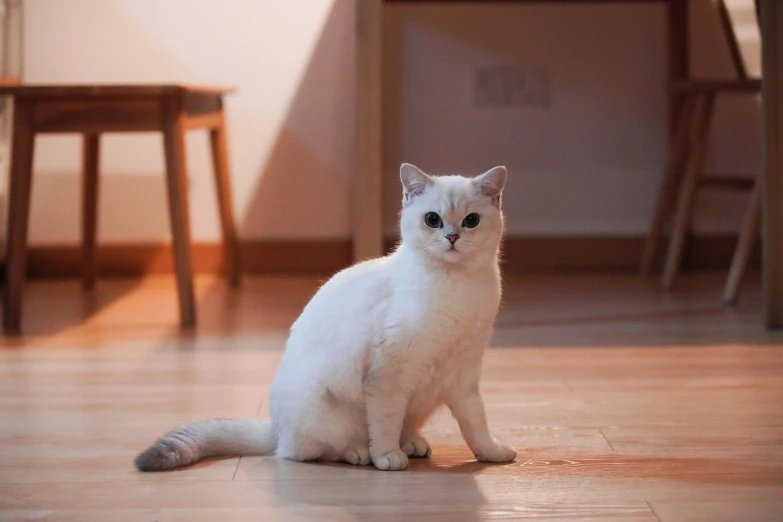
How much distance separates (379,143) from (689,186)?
44.2 inches

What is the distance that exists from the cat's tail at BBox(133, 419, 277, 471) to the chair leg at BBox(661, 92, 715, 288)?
1.85 meters

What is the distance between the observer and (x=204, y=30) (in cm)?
324

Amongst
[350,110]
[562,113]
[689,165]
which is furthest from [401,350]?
[562,113]

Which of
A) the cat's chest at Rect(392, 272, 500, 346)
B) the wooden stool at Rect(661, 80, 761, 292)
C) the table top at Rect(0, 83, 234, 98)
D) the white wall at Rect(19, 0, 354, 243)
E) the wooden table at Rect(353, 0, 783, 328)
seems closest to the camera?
the cat's chest at Rect(392, 272, 500, 346)

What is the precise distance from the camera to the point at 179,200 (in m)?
2.46

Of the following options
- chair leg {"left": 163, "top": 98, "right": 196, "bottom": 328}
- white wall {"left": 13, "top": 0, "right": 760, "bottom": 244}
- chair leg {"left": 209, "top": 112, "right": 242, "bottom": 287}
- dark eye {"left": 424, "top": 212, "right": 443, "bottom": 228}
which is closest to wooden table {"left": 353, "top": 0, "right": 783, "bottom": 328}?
chair leg {"left": 163, "top": 98, "right": 196, "bottom": 328}

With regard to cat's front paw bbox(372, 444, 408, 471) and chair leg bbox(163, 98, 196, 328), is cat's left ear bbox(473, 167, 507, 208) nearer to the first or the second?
cat's front paw bbox(372, 444, 408, 471)

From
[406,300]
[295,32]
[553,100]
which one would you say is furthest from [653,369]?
[295,32]

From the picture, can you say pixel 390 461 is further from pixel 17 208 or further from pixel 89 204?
pixel 89 204

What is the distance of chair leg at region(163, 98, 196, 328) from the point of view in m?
2.44

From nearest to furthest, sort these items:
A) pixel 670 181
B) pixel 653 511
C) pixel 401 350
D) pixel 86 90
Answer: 1. pixel 653 511
2. pixel 401 350
3. pixel 86 90
4. pixel 670 181

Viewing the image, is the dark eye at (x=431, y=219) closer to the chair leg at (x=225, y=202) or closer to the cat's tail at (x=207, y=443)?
the cat's tail at (x=207, y=443)

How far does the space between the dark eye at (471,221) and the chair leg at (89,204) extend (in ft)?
6.48

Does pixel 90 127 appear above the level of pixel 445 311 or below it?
above
